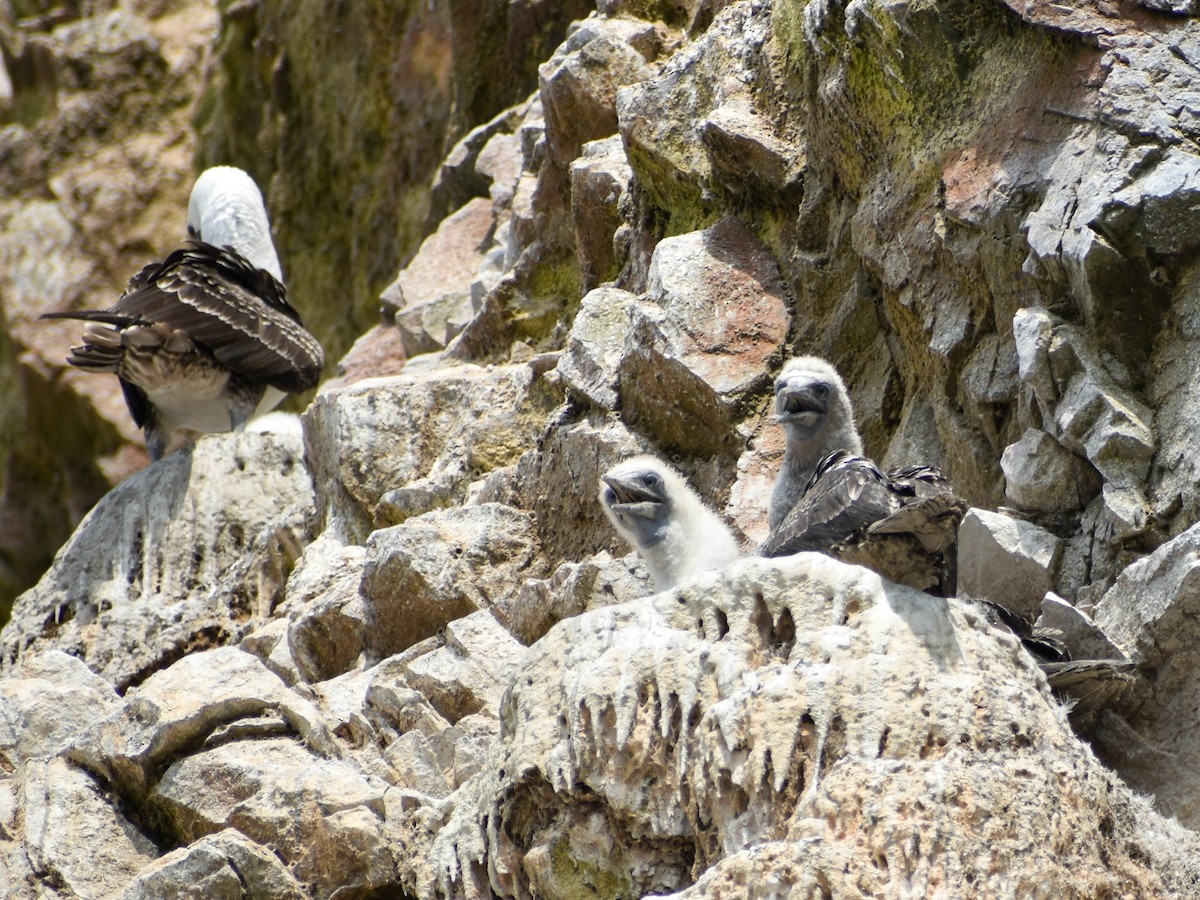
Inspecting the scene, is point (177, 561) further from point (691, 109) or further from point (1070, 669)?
point (1070, 669)

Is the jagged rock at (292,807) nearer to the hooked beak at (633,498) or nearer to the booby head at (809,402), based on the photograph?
the hooked beak at (633,498)

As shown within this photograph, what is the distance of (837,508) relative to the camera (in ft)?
14.9

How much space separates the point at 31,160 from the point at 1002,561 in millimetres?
18538

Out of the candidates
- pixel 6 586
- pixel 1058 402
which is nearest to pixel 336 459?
pixel 1058 402

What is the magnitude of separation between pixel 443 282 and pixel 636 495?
6.93 metres

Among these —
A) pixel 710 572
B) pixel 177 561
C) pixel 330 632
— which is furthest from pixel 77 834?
pixel 177 561

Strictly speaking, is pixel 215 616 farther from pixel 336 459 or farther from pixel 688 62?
pixel 688 62

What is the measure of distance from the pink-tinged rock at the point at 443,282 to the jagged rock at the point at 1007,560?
6.12 metres

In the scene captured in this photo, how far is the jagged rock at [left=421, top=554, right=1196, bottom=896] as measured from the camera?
3693 millimetres

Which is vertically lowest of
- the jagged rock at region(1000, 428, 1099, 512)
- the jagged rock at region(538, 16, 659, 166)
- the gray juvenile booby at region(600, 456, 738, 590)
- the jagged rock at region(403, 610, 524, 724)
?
the jagged rock at region(403, 610, 524, 724)

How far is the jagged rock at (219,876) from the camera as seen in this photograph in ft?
15.8

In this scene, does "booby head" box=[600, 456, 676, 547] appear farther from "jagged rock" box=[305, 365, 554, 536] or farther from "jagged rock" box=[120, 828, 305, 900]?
"jagged rock" box=[305, 365, 554, 536]

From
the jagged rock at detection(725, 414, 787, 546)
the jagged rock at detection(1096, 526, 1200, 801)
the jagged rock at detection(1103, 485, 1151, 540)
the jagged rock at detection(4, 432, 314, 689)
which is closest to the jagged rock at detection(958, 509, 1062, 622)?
the jagged rock at detection(1103, 485, 1151, 540)

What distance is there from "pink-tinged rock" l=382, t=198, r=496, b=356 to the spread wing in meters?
1.02
